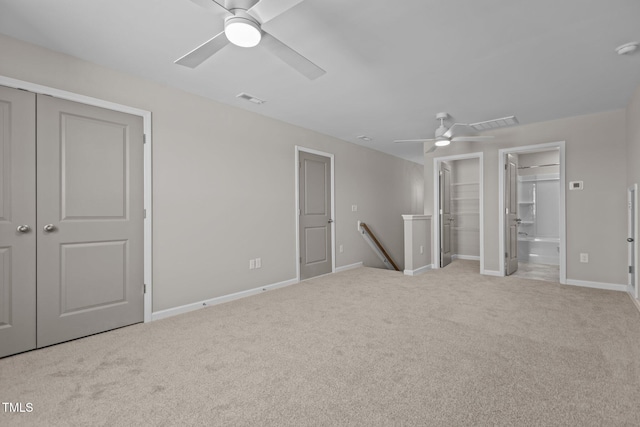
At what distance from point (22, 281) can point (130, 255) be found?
0.76 m

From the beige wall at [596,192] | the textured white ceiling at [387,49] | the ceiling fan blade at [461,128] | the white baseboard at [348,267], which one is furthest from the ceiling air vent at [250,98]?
the beige wall at [596,192]

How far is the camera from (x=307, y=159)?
4.89 meters

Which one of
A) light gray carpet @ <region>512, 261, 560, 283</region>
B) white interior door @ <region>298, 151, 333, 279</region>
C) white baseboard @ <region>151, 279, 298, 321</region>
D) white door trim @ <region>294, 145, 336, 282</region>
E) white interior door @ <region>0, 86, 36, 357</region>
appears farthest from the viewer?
light gray carpet @ <region>512, 261, 560, 283</region>

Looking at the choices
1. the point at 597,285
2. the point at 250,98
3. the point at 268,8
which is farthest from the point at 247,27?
the point at 597,285

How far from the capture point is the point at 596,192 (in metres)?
4.18

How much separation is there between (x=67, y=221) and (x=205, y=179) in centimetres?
134

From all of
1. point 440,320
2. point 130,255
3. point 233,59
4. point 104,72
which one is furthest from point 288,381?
point 104,72

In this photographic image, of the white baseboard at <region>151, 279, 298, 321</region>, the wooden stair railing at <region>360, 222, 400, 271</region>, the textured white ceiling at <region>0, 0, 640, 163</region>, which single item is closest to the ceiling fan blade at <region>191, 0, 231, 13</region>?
the textured white ceiling at <region>0, 0, 640, 163</region>

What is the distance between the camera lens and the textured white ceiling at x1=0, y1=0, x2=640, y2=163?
79.9 inches

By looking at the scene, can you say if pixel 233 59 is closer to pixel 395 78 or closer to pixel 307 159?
pixel 395 78

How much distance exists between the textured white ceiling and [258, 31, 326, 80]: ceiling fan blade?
12.9 inches

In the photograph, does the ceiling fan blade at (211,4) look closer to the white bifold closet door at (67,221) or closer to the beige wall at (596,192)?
the white bifold closet door at (67,221)

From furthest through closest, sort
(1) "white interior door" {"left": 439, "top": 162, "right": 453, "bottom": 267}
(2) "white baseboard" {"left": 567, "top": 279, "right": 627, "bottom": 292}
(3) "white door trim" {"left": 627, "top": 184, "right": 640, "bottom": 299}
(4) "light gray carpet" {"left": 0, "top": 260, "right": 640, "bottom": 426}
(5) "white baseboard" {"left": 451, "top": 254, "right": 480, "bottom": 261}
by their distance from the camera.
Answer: (5) "white baseboard" {"left": 451, "top": 254, "right": 480, "bottom": 261} < (1) "white interior door" {"left": 439, "top": 162, "right": 453, "bottom": 267} < (2) "white baseboard" {"left": 567, "top": 279, "right": 627, "bottom": 292} < (3) "white door trim" {"left": 627, "top": 184, "right": 640, "bottom": 299} < (4) "light gray carpet" {"left": 0, "top": 260, "right": 640, "bottom": 426}

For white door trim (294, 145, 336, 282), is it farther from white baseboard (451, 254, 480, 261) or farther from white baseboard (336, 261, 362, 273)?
white baseboard (451, 254, 480, 261)
